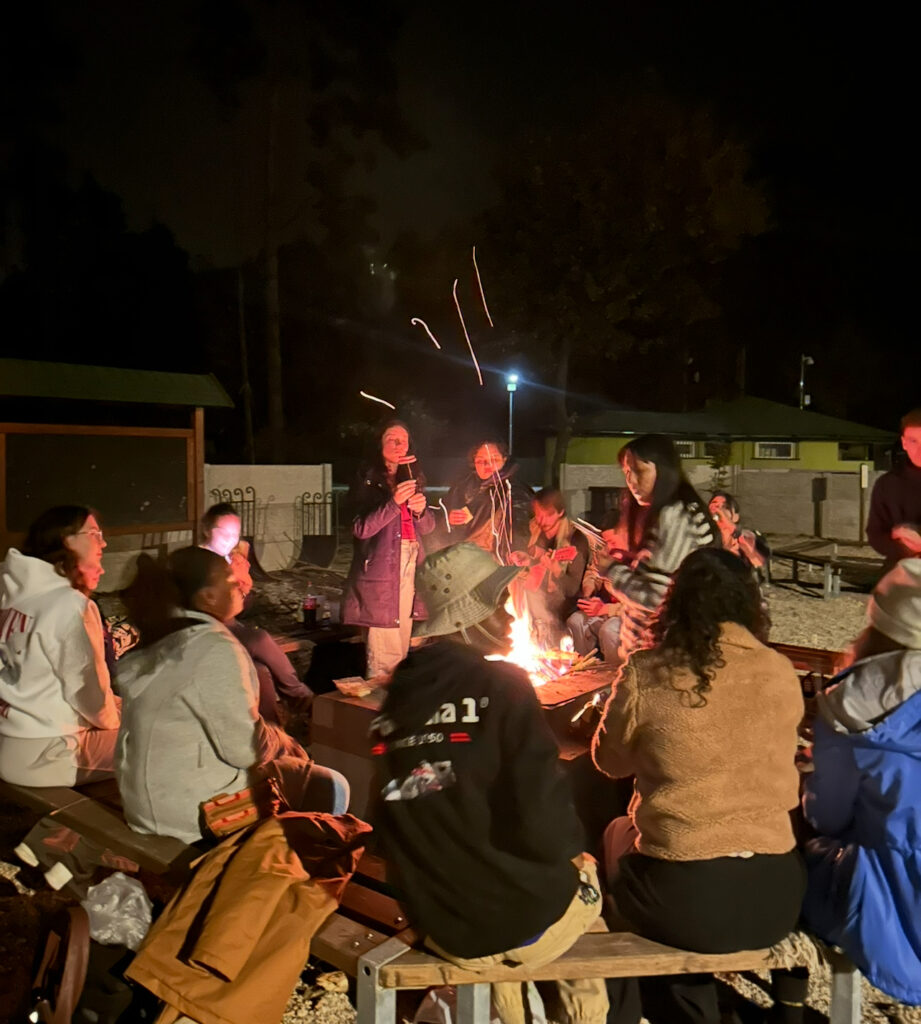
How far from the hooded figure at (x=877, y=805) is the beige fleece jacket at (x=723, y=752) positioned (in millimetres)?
226

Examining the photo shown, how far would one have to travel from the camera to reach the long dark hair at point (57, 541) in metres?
3.95

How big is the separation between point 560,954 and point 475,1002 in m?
0.30

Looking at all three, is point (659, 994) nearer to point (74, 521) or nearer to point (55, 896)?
point (55, 896)

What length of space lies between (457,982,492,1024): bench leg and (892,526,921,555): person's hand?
12.2ft

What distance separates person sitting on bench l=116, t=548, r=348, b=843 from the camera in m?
2.98

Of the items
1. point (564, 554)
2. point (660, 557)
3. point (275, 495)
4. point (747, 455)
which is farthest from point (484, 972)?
point (747, 455)

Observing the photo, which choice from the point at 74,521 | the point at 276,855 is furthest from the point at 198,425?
the point at 276,855

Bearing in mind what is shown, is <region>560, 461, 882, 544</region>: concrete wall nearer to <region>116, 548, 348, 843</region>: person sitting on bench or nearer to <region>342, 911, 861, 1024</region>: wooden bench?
<region>116, 548, 348, 843</region>: person sitting on bench

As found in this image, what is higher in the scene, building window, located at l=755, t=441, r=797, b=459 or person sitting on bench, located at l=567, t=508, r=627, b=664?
building window, located at l=755, t=441, r=797, b=459

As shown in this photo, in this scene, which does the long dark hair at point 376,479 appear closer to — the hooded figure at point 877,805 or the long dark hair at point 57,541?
the long dark hair at point 57,541

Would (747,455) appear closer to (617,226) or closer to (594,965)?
(617,226)

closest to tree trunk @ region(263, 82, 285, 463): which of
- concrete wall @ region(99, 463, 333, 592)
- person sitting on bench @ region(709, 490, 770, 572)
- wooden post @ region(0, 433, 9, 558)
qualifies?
concrete wall @ region(99, 463, 333, 592)

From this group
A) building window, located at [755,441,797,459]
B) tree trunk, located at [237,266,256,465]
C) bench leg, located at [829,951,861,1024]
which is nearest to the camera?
bench leg, located at [829,951,861,1024]

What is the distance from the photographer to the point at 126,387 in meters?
10.7
